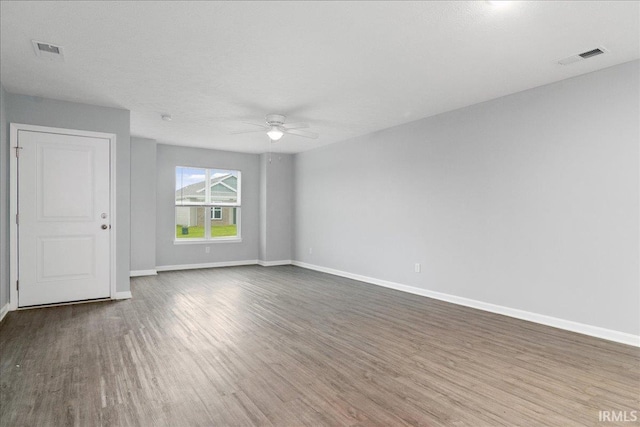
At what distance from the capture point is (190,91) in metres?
4.11

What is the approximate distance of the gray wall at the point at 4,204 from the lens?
3.98m

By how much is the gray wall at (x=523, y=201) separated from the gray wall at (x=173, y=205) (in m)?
3.17

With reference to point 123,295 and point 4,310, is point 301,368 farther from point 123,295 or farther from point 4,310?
point 4,310

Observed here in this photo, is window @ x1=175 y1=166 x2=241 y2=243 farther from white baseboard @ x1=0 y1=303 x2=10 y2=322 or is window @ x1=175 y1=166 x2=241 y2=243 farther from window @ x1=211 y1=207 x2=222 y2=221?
white baseboard @ x1=0 y1=303 x2=10 y2=322

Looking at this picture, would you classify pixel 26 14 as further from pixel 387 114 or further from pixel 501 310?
pixel 501 310

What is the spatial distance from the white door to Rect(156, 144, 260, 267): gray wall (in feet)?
8.43

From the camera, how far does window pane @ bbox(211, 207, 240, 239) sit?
26.4 feet

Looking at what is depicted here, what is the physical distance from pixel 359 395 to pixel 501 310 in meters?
2.70

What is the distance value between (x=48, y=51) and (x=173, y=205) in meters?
4.59

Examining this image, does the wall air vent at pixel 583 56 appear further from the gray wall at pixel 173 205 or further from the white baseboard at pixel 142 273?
the white baseboard at pixel 142 273

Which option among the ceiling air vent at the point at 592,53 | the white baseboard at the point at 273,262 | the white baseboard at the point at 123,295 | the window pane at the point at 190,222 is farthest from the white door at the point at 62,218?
the ceiling air vent at the point at 592,53

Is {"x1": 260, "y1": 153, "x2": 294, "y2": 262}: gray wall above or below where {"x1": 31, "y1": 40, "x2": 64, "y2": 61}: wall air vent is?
below

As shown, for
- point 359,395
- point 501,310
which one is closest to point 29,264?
point 359,395

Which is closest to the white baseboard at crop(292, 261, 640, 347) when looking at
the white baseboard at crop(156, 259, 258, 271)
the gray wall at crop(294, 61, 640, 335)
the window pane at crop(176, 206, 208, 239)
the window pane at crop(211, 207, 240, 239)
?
the gray wall at crop(294, 61, 640, 335)
